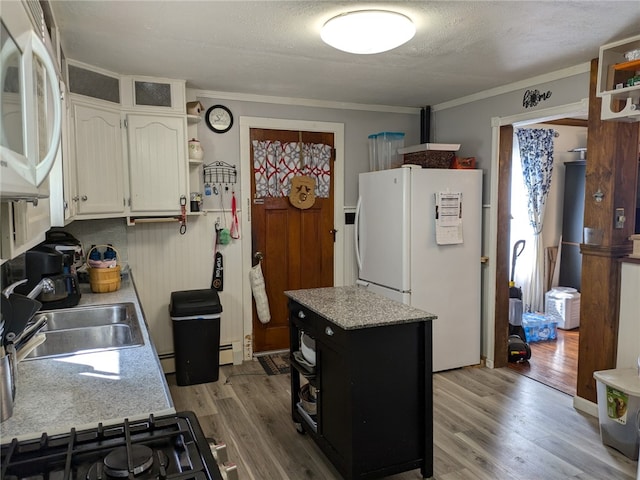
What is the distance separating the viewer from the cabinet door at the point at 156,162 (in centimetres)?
338

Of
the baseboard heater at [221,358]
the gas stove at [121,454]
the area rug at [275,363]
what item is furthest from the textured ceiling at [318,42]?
the area rug at [275,363]

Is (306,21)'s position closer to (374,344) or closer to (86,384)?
(374,344)

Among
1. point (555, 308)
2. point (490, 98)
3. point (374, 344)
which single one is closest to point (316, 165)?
point (490, 98)

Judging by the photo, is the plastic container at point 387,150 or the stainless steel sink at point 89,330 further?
the plastic container at point 387,150

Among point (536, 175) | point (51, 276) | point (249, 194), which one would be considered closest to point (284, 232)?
point (249, 194)

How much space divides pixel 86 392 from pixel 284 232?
2.91m

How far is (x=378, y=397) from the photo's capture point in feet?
7.40

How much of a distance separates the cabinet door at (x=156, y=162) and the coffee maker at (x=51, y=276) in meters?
0.95

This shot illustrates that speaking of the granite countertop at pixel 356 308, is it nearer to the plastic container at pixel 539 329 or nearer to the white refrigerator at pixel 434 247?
the white refrigerator at pixel 434 247

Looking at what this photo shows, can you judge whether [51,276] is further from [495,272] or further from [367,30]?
[495,272]

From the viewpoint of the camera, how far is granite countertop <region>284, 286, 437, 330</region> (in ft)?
7.29

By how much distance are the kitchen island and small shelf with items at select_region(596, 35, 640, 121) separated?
1.65 metres

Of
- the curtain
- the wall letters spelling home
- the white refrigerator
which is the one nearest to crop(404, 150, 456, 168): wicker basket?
the white refrigerator

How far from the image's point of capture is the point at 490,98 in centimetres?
390
